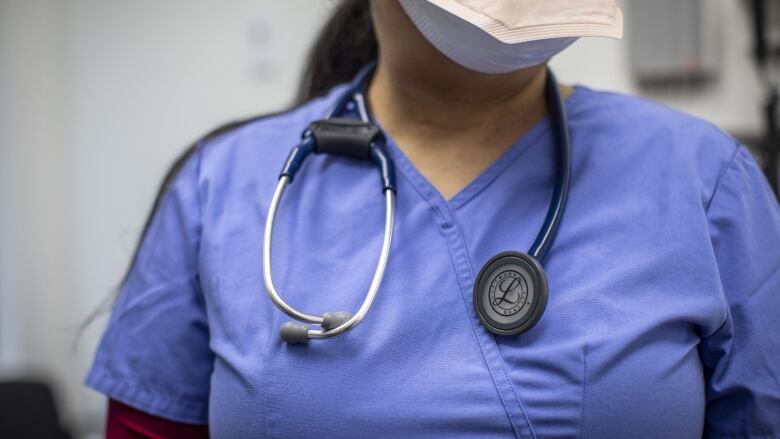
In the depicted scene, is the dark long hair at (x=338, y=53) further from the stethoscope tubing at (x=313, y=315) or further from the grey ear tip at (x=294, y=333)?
the grey ear tip at (x=294, y=333)

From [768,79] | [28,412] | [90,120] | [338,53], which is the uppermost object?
[338,53]

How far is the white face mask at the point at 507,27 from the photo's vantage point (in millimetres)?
632

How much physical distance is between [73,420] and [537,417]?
6.82ft

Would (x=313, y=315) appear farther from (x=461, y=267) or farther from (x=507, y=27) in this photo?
(x=507, y=27)

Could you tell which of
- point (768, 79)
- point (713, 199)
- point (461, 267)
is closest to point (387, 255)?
point (461, 267)

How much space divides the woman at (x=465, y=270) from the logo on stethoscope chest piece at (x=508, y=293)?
22 millimetres

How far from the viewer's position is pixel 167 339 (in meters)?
0.76

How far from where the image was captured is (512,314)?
614 millimetres


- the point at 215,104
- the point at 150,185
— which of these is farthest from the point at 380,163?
the point at 150,185

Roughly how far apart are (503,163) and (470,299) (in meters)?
0.14

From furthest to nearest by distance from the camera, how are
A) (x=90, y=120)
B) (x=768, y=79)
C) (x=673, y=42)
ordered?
(x=90, y=120) < (x=673, y=42) < (x=768, y=79)

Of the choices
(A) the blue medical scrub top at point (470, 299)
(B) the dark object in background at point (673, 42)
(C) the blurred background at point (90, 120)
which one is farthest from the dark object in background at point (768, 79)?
(C) the blurred background at point (90, 120)

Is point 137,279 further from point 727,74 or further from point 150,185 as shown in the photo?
point 150,185

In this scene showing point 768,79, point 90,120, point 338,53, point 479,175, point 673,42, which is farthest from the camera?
point 90,120
